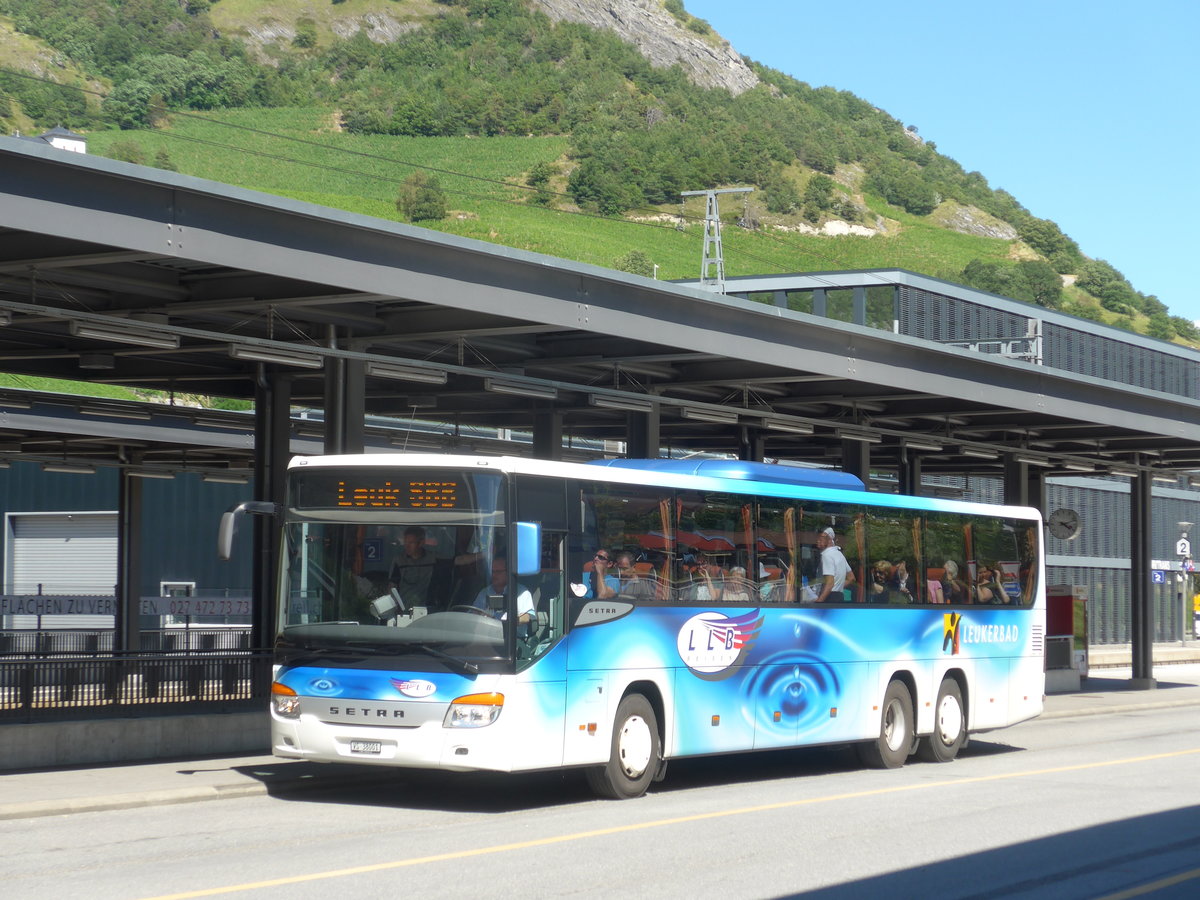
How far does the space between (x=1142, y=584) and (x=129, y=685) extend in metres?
26.3

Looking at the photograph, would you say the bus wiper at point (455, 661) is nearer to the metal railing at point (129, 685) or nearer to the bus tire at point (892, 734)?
the metal railing at point (129, 685)

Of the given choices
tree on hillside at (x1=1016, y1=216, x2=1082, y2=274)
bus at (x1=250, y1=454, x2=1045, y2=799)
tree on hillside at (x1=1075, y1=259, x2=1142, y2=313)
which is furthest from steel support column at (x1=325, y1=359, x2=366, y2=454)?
tree on hillside at (x1=1016, y1=216, x2=1082, y2=274)

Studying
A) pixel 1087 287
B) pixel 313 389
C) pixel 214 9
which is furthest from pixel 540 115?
pixel 313 389

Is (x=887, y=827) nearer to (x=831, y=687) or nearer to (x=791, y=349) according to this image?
(x=831, y=687)

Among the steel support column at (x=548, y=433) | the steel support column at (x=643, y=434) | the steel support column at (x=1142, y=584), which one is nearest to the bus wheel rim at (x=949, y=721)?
the steel support column at (x=643, y=434)

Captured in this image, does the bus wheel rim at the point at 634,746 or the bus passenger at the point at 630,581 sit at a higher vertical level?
the bus passenger at the point at 630,581

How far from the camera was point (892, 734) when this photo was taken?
61.3 feet

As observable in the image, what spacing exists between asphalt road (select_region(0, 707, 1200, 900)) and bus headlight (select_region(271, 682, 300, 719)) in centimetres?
80

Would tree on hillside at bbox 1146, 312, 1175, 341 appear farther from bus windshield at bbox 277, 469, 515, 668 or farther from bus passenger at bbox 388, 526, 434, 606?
bus passenger at bbox 388, 526, 434, 606

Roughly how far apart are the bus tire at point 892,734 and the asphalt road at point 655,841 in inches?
40.4

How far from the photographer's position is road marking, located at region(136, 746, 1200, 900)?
9.42 metres

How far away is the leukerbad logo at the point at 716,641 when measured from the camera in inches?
605

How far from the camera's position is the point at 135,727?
16719mm

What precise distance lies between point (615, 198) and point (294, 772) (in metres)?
140
